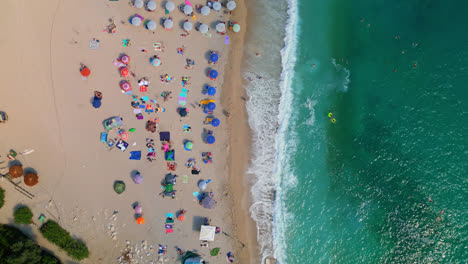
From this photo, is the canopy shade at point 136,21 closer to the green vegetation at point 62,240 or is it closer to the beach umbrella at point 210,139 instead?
the beach umbrella at point 210,139

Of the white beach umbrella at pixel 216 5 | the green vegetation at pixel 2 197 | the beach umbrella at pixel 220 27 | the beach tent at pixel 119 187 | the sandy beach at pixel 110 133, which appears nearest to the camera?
the green vegetation at pixel 2 197

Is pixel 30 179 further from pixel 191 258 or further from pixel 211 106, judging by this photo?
pixel 211 106

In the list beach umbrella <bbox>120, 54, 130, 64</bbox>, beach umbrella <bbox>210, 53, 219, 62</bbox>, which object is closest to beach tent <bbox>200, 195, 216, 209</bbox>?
beach umbrella <bbox>210, 53, 219, 62</bbox>

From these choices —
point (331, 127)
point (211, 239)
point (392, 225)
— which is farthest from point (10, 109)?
point (392, 225)

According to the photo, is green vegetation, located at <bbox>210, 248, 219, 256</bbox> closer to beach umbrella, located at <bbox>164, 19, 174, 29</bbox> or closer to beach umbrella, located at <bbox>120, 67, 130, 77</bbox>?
beach umbrella, located at <bbox>120, 67, 130, 77</bbox>

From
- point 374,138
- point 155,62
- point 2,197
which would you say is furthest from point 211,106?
point 2,197

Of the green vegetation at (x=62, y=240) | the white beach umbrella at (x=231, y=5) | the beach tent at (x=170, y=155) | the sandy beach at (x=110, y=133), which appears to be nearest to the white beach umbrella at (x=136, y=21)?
the sandy beach at (x=110, y=133)
